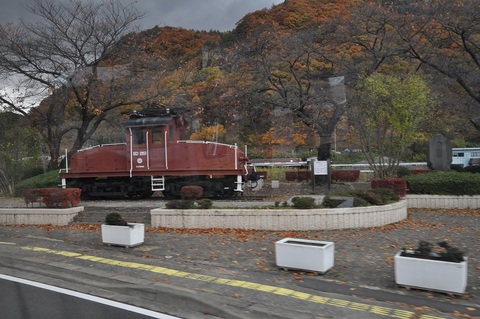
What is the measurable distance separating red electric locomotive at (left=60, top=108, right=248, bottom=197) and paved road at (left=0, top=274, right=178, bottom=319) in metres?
10.2

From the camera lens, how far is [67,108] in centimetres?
2380

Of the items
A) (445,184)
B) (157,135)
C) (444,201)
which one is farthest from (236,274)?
(445,184)

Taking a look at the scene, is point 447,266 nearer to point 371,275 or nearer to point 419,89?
point 371,275

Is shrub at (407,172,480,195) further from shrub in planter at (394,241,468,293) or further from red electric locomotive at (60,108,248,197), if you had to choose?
shrub in planter at (394,241,468,293)

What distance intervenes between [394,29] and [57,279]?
18.8 m

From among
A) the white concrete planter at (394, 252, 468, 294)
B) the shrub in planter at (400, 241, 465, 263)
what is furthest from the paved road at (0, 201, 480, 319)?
the shrub in planter at (400, 241, 465, 263)

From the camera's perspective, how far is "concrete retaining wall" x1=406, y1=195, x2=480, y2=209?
51.6ft

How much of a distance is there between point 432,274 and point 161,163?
12507 mm

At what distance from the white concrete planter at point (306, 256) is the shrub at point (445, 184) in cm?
1038

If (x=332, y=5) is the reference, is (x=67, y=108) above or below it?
below

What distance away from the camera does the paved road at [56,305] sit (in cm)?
522

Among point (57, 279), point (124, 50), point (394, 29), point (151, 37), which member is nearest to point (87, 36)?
point (124, 50)

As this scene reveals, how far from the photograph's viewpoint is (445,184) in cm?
1603

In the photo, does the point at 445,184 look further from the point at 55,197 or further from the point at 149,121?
the point at 55,197
